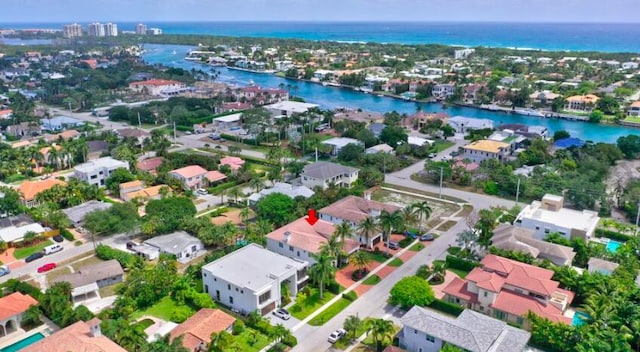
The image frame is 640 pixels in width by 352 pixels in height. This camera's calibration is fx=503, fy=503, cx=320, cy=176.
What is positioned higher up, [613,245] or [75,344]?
[75,344]

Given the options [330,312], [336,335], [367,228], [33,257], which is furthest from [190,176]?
[336,335]

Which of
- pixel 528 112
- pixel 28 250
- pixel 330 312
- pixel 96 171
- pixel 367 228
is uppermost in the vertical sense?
pixel 528 112

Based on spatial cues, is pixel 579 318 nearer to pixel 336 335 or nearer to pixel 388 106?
pixel 336 335

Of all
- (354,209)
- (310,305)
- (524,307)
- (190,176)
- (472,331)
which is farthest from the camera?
(190,176)

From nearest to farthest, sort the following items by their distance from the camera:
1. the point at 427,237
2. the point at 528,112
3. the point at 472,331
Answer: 1. the point at 472,331
2. the point at 427,237
3. the point at 528,112

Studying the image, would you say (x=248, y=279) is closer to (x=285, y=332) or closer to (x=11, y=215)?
(x=285, y=332)

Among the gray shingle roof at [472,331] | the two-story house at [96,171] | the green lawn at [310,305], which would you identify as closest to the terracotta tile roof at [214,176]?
the two-story house at [96,171]

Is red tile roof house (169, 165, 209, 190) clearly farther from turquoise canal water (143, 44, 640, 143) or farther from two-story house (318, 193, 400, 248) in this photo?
turquoise canal water (143, 44, 640, 143)

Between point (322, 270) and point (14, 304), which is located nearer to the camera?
point (14, 304)
